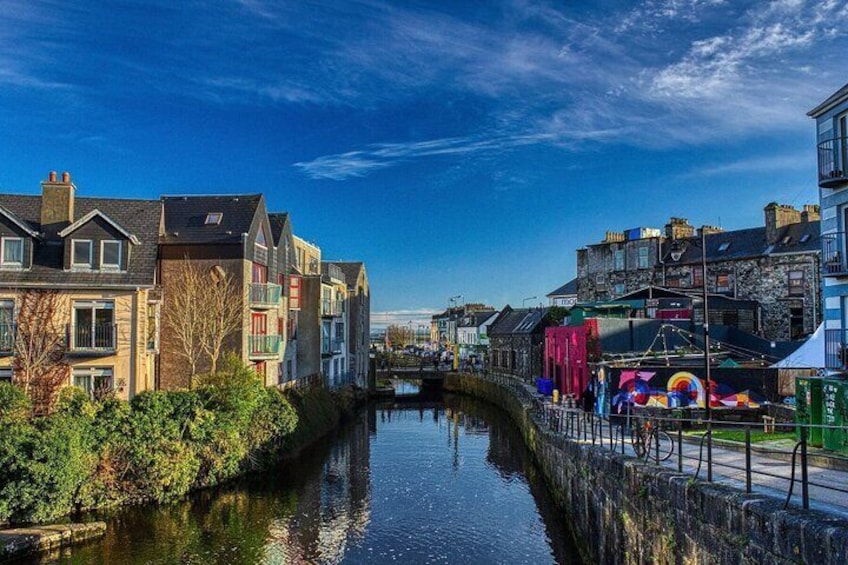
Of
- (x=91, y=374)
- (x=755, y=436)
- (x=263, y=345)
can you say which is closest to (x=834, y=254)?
(x=755, y=436)

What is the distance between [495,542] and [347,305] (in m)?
38.2

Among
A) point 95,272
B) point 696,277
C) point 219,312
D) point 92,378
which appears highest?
point 696,277

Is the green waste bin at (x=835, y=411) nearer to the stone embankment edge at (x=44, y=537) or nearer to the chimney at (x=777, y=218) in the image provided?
the stone embankment edge at (x=44, y=537)

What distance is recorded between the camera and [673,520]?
11516 millimetres

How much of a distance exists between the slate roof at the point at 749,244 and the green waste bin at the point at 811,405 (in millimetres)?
31225

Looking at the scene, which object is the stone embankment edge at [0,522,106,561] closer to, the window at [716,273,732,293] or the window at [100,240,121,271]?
the window at [100,240,121,271]

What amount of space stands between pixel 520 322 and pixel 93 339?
43195mm

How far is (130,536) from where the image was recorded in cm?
1952

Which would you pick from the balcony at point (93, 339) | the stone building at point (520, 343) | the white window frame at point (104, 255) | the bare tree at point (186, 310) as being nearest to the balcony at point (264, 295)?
the bare tree at point (186, 310)

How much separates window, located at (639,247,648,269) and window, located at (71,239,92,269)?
43.6m

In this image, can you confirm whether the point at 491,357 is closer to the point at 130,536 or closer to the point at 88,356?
the point at 88,356

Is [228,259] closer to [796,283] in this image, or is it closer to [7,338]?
[7,338]

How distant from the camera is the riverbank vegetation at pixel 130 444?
63.6 feet

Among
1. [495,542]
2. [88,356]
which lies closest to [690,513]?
[495,542]
